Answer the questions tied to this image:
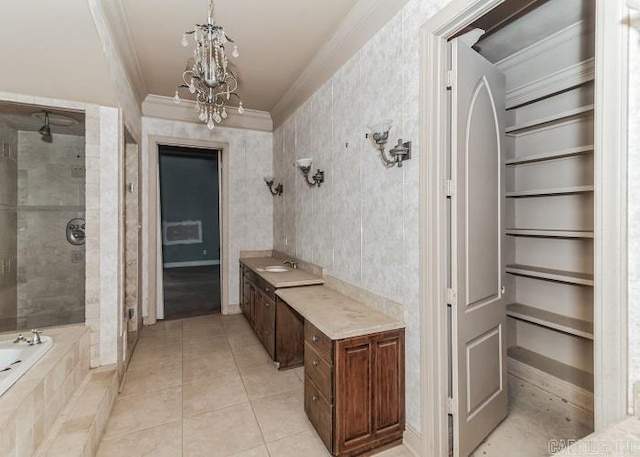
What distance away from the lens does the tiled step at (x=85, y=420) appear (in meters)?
1.67

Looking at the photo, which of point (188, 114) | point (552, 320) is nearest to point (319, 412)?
point (552, 320)

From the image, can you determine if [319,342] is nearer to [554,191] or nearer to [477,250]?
[477,250]

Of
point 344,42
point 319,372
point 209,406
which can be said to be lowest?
point 209,406

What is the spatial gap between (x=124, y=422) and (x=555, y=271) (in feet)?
11.2

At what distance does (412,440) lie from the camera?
6.19ft

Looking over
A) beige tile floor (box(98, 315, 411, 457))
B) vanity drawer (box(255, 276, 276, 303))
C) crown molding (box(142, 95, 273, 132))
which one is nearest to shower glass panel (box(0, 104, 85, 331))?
beige tile floor (box(98, 315, 411, 457))

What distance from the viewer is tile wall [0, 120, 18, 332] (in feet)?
9.12

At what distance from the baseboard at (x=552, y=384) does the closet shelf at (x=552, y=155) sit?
1.73 metres

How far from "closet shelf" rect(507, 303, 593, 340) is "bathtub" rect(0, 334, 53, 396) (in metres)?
3.41

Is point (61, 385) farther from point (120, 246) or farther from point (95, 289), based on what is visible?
point (120, 246)

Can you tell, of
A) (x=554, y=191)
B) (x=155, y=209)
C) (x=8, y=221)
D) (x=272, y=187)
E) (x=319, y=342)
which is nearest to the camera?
(x=319, y=342)

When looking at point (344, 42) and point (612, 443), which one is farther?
point (344, 42)

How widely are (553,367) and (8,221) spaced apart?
4977mm

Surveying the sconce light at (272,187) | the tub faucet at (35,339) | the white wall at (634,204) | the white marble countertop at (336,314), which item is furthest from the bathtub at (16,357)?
the sconce light at (272,187)
